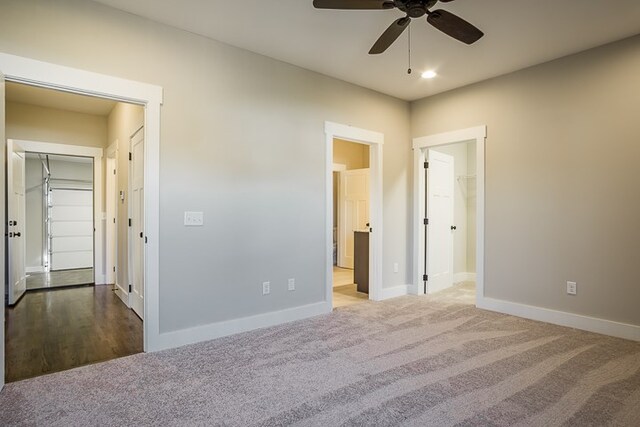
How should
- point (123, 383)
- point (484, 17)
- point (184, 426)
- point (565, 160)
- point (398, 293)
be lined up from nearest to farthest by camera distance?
point (184, 426) → point (123, 383) → point (484, 17) → point (565, 160) → point (398, 293)

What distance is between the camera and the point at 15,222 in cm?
475

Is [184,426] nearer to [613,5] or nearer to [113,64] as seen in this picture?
[113,64]

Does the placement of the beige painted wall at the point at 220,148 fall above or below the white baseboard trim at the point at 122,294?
above

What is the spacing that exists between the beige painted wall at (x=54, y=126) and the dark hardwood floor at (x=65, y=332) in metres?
2.42

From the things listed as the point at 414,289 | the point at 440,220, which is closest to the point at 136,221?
the point at 414,289

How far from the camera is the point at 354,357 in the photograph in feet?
9.25

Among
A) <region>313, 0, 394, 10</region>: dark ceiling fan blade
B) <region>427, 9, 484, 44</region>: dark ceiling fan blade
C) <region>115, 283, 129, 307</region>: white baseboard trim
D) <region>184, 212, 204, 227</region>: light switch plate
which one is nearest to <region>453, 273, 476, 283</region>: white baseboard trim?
<region>427, 9, 484, 44</region>: dark ceiling fan blade

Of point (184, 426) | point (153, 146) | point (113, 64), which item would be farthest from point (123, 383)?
point (113, 64)

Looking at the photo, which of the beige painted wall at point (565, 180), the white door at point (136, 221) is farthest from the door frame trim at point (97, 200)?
the beige painted wall at point (565, 180)

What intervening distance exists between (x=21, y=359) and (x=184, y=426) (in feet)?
6.36

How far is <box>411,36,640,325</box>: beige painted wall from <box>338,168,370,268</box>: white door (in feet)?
10.2

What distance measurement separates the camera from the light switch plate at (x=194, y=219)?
124 inches

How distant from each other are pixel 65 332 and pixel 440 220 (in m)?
4.93

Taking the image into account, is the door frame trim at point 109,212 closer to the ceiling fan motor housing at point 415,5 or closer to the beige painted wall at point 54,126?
the beige painted wall at point 54,126
